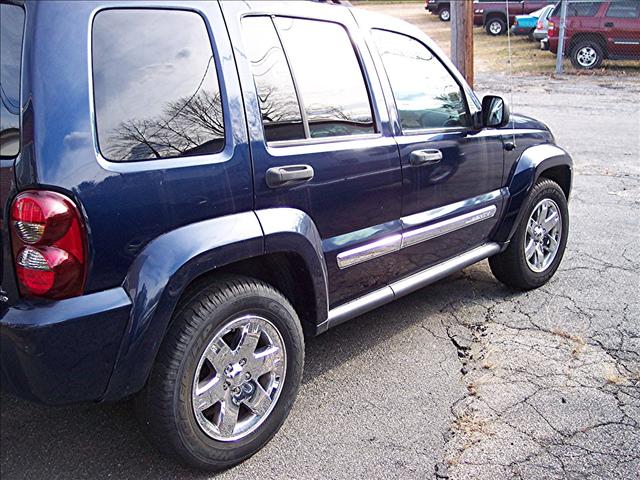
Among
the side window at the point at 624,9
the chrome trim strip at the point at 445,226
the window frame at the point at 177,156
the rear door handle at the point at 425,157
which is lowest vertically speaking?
the side window at the point at 624,9

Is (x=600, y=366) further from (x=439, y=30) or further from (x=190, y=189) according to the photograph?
(x=439, y=30)

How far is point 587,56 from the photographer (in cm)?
1471

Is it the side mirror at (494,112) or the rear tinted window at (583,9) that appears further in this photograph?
the rear tinted window at (583,9)

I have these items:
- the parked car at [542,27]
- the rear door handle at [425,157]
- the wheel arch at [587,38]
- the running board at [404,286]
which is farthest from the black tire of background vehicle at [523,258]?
the parked car at [542,27]

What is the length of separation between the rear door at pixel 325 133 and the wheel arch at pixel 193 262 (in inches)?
4.8

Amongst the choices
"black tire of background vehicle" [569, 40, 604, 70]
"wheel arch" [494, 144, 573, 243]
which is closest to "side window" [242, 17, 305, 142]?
"wheel arch" [494, 144, 573, 243]

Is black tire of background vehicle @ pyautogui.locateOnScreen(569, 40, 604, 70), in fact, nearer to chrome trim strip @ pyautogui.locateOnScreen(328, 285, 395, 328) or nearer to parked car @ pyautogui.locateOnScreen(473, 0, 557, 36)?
parked car @ pyautogui.locateOnScreen(473, 0, 557, 36)

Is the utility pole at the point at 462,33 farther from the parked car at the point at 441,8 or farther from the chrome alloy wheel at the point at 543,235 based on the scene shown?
the parked car at the point at 441,8

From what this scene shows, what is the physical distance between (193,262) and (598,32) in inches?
535

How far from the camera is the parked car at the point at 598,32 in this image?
12312mm

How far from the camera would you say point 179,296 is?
2602 millimetres

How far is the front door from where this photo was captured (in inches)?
145

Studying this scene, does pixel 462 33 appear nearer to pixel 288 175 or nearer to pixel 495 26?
pixel 288 175

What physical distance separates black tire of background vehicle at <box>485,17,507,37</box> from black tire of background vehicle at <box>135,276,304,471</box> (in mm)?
25547
